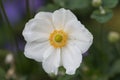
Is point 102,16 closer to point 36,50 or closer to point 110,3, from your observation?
point 110,3

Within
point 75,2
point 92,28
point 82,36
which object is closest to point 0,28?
A: point 92,28

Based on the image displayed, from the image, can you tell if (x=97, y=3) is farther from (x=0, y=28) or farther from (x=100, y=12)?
(x=0, y=28)

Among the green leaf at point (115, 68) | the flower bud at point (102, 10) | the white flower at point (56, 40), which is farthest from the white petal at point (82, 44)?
the green leaf at point (115, 68)

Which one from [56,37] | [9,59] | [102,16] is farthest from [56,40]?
[9,59]

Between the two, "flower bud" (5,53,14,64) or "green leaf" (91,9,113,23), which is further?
"flower bud" (5,53,14,64)

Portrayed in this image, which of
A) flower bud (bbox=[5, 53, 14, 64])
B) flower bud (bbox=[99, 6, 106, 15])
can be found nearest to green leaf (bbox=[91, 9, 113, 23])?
flower bud (bbox=[99, 6, 106, 15])

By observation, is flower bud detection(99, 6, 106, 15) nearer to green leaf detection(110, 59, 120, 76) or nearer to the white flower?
the white flower
